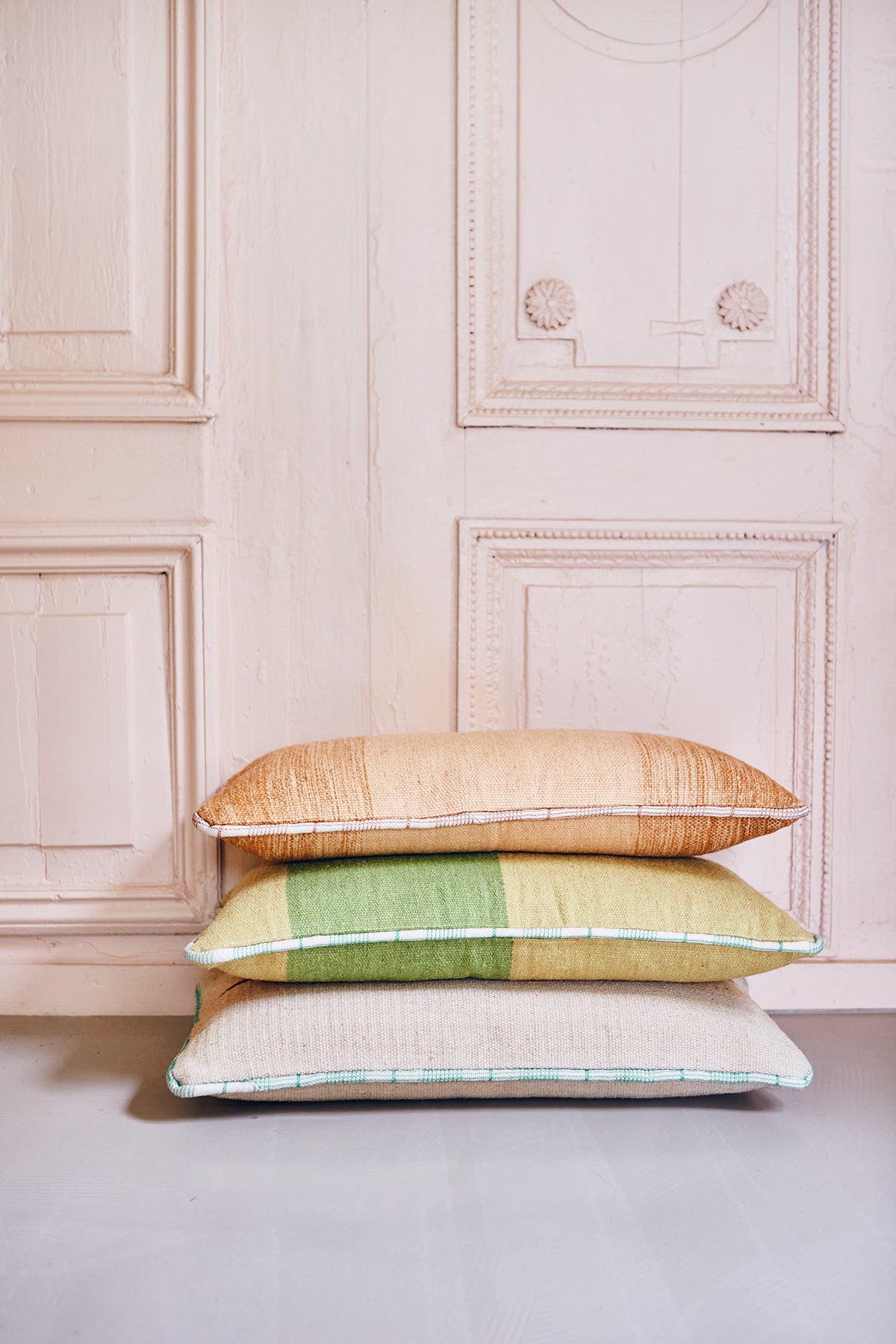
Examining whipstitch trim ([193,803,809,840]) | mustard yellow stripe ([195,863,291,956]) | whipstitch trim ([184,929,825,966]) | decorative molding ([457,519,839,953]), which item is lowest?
whipstitch trim ([184,929,825,966])

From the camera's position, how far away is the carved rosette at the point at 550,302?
1.42 m

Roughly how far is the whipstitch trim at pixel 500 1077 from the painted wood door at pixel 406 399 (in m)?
0.42

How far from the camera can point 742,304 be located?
1437 mm

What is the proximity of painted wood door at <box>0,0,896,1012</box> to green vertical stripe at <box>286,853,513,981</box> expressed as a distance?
15.2 inches

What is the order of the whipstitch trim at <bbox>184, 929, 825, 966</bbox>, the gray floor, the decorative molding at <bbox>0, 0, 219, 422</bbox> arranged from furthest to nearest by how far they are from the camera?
the decorative molding at <bbox>0, 0, 219, 422</bbox>, the whipstitch trim at <bbox>184, 929, 825, 966</bbox>, the gray floor

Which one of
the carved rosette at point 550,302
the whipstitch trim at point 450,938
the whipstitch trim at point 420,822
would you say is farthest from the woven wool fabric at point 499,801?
the carved rosette at point 550,302

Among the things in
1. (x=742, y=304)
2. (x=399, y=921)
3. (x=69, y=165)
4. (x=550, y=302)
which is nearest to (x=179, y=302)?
(x=69, y=165)

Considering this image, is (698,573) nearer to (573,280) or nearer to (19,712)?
(573,280)

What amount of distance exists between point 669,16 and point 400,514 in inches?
36.0

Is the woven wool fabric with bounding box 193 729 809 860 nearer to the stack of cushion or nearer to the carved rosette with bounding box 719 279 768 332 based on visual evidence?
the stack of cushion

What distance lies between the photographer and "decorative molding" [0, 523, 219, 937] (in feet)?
4.63

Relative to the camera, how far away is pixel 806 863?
1475 millimetres

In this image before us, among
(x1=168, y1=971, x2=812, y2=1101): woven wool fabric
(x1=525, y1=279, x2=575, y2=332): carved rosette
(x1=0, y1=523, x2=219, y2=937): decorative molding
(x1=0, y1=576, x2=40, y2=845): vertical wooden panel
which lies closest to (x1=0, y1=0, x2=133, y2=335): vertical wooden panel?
(x1=0, y1=523, x2=219, y2=937): decorative molding

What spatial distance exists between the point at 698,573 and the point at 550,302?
1.65ft
